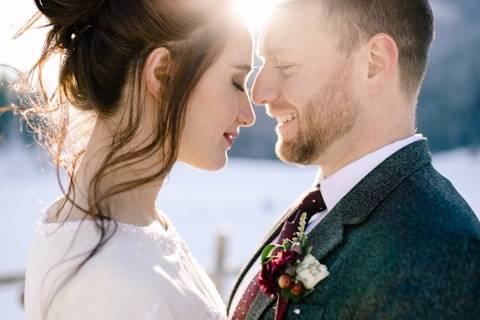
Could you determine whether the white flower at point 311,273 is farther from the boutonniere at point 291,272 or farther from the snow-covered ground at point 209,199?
the snow-covered ground at point 209,199

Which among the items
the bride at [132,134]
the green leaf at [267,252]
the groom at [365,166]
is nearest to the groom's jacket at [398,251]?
the groom at [365,166]

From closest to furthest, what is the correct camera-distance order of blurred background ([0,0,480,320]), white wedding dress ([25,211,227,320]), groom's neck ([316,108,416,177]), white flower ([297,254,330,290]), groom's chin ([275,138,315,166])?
white wedding dress ([25,211,227,320]), white flower ([297,254,330,290]), groom's neck ([316,108,416,177]), groom's chin ([275,138,315,166]), blurred background ([0,0,480,320])

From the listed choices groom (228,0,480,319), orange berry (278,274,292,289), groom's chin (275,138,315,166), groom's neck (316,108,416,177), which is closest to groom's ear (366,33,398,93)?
groom (228,0,480,319)

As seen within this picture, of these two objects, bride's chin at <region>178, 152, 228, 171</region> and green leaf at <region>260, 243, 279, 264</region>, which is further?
bride's chin at <region>178, 152, 228, 171</region>

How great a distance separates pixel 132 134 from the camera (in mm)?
2553

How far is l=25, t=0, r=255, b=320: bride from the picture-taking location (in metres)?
2.27

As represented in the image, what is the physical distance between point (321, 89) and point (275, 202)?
955 inches

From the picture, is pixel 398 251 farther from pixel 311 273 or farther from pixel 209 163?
pixel 209 163

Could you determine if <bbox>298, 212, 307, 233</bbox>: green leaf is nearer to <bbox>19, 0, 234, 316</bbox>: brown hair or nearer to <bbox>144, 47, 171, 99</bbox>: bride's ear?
<bbox>19, 0, 234, 316</bbox>: brown hair

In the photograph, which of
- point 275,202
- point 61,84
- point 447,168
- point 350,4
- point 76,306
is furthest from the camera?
point 447,168

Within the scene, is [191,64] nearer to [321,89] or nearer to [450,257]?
[321,89]

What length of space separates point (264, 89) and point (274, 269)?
0.85 m

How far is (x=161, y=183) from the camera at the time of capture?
9.05ft

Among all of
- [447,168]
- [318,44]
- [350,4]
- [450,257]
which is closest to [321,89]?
[318,44]
